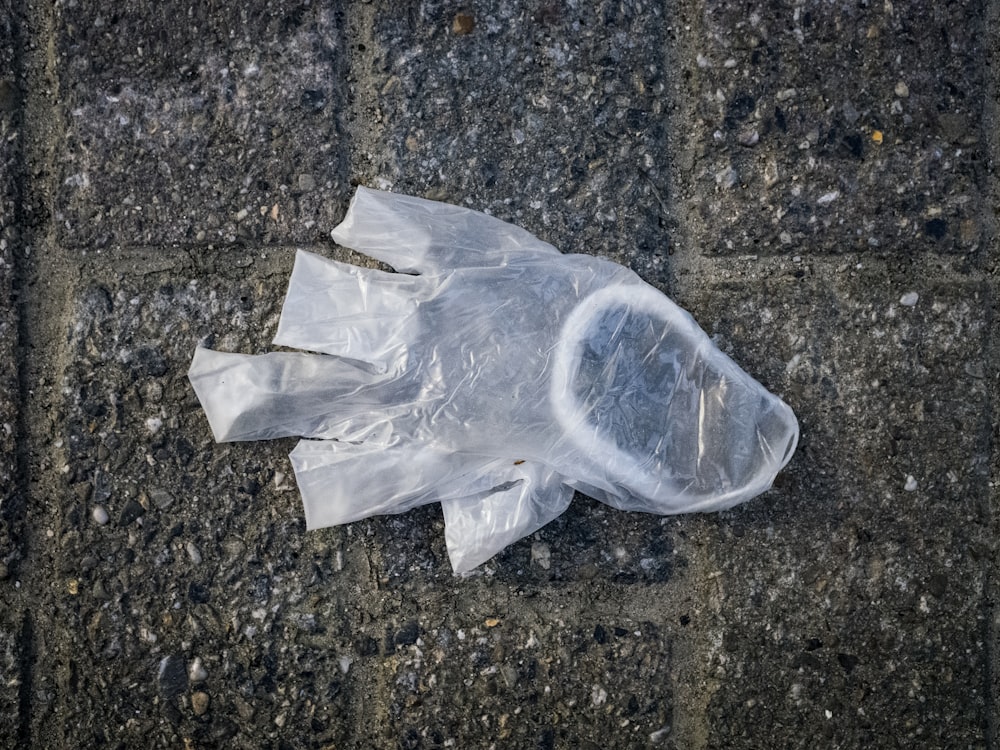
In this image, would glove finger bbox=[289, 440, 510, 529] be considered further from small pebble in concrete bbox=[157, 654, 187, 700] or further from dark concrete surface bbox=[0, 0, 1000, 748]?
small pebble in concrete bbox=[157, 654, 187, 700]

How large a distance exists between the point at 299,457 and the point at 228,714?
473 millimetres

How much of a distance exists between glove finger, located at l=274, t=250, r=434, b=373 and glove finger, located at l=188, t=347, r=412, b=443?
3 cm

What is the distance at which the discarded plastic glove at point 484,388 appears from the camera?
1257 mm

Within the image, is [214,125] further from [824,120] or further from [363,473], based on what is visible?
[824,120]

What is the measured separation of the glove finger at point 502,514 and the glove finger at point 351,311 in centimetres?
26

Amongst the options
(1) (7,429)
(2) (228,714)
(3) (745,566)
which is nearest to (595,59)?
(3) (745,566)

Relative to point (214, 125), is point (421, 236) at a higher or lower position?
lower

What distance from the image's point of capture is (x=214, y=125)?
1.33m

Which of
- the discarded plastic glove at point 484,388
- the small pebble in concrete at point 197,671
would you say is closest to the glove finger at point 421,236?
the discarded plastic glove at point 484,388

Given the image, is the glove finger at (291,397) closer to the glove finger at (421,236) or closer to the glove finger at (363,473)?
the glove finger at (363,473)

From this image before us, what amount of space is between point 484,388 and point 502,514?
0.21 metres

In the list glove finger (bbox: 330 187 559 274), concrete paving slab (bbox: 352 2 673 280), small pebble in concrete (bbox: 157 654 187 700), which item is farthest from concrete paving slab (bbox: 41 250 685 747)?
concrete paving slab (bbox: 352 2 673 280)

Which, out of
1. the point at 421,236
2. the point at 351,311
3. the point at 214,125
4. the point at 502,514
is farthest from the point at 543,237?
the point at 214,125

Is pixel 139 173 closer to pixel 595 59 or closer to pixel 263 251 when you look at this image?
pixel 263 251
